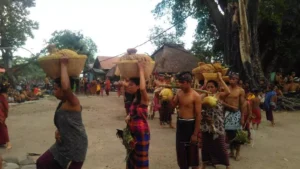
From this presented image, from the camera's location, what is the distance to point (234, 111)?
5.84 m

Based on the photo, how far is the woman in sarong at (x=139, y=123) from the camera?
11.9 feet

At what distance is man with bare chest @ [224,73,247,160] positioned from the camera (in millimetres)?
5844

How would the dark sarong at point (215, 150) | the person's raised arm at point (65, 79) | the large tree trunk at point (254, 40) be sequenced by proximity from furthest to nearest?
the large tree trunk at point (254, 40), the dark sarong at point (215, 150), the person's raised arm at point (65, 79)

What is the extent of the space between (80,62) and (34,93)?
21253 mm

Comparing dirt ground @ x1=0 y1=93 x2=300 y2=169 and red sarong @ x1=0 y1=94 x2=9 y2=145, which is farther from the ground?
red sarong @ x1=0 y1=94 x2=9 y2=145

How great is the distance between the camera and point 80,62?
3246 mm

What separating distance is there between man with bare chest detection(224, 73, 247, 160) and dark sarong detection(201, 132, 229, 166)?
0.85 meters

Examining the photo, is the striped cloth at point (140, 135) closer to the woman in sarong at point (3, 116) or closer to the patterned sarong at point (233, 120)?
the patterned sarong at point (233, 120)

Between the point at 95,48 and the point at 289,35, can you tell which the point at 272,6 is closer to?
the point at 289,35

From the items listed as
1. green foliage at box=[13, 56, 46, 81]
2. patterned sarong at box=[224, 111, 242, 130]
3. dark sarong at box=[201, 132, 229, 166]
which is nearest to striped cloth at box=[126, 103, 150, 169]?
dark sarong at box=[201, 132, 229, 166]

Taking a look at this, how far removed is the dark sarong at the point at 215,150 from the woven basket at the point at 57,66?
2685mm

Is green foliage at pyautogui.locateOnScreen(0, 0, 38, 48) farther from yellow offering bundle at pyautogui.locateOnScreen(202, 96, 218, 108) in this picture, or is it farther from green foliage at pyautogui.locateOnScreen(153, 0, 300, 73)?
yellow offering bundle at pyautogui.locateOnScreen(202, 96, 218, 108)

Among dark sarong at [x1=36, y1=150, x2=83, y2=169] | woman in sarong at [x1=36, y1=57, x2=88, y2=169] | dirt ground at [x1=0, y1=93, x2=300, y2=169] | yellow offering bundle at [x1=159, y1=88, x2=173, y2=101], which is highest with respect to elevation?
yellow offering bundle at [x1=159, y1=88, x2=173, y2=101]

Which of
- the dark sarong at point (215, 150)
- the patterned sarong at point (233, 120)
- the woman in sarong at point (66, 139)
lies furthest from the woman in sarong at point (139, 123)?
the patterned sarong at point (233, 120)
